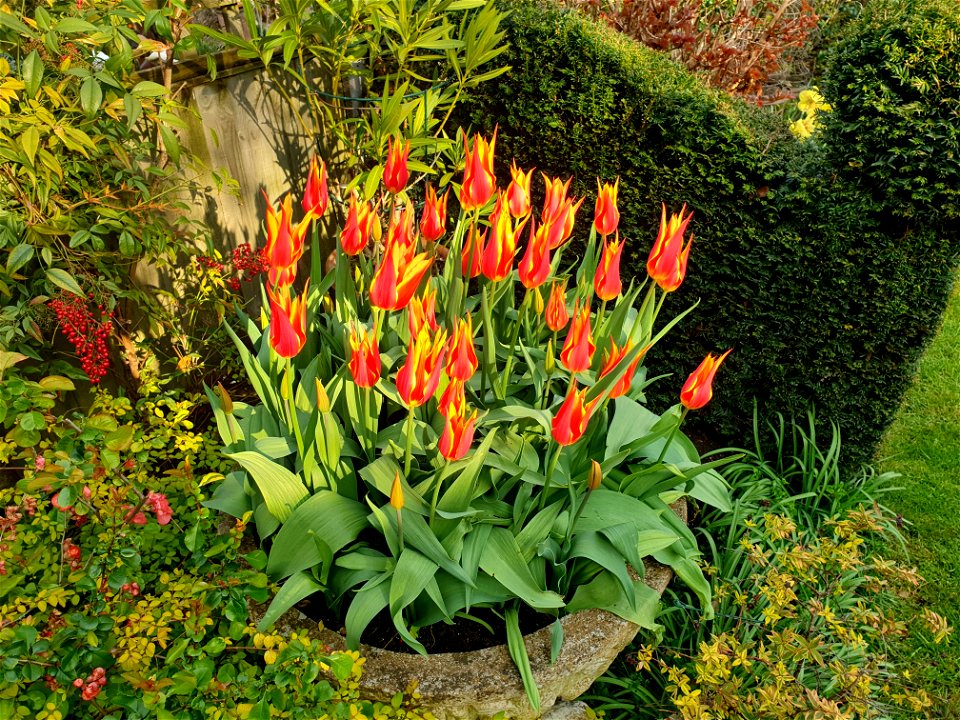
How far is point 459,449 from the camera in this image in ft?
5.34

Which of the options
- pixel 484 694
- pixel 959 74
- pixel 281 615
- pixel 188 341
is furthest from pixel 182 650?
pixel 959 74

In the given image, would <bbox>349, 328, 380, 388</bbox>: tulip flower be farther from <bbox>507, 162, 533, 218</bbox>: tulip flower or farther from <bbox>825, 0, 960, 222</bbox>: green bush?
<bbox>825, 0, 960, 222</bbox>: green bush

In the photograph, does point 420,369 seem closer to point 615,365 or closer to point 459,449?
point 459,449

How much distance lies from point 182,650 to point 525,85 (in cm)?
261

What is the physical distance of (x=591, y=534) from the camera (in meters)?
2.04

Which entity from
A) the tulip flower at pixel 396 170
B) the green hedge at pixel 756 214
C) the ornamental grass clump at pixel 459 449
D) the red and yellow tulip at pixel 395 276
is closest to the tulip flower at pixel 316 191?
the ornamental grass clump at pixel 459 449

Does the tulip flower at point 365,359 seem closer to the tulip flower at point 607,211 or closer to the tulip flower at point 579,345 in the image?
the tulip flower at point 579,345

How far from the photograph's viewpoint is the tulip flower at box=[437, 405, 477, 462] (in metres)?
1.58

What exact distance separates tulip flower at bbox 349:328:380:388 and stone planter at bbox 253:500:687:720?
67cm

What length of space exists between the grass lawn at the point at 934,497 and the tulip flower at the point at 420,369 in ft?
6.95

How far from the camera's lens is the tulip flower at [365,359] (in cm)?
161

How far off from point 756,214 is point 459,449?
1.87 m

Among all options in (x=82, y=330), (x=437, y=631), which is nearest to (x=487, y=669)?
(x=437, y=631)

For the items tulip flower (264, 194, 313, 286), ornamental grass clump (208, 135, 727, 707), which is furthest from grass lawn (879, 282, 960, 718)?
tulip flower (264, 194, 313, 286)
